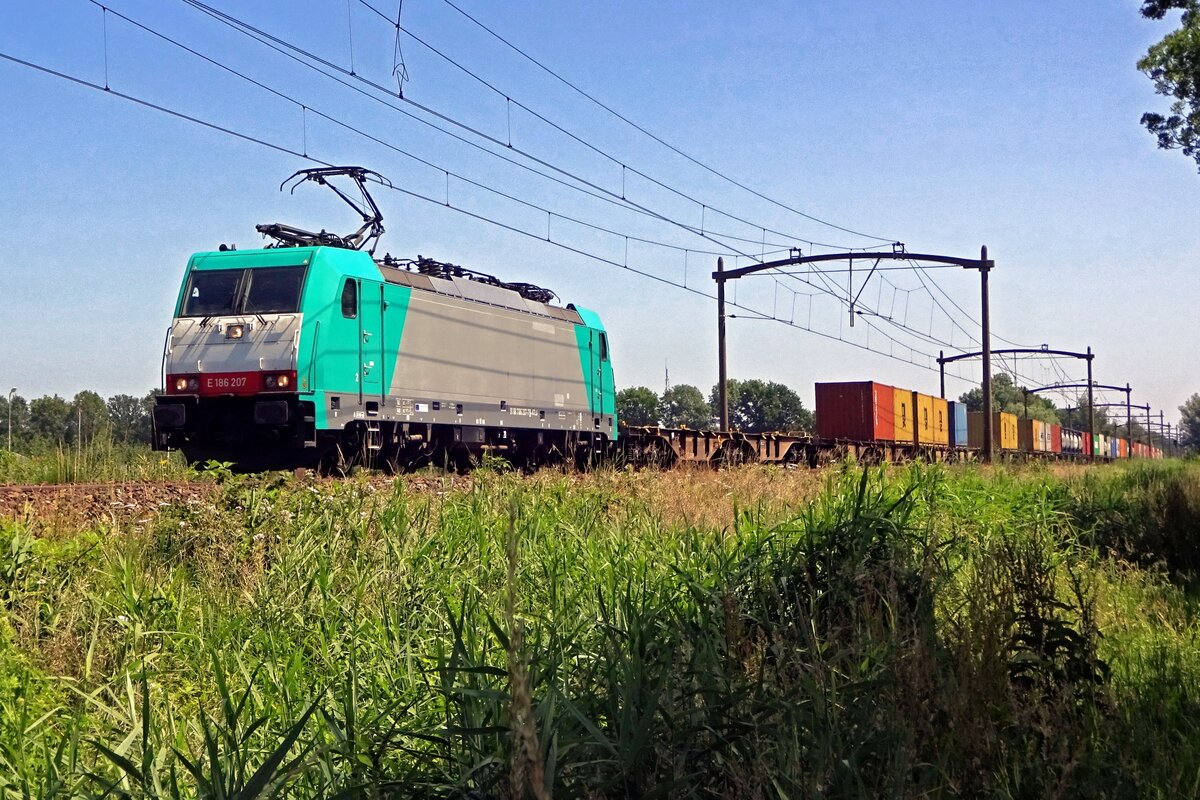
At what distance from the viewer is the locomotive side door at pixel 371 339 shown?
16078 millimetres

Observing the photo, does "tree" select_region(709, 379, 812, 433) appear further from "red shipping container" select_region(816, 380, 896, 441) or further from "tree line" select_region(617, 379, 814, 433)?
"red shipping container" select_region(816, 380, 896, 441)

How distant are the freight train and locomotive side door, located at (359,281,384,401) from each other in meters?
0.02

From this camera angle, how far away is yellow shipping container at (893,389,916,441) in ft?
115

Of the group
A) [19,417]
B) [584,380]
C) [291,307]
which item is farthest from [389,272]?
[19,417]

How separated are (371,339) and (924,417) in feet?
87.4

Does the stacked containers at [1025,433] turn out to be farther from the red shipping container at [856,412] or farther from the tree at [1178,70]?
the tree at [1178,70]

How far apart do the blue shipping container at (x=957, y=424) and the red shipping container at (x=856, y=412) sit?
29.4 ft

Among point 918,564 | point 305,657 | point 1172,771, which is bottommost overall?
point 1172,771

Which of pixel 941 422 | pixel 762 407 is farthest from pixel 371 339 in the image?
pixel 762 407

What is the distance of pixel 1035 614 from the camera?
520 centimetres

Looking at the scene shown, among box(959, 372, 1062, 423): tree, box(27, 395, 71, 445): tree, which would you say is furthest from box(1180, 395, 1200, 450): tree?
box(27, 395, 71, 445): tree

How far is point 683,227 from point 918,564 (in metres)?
18.0

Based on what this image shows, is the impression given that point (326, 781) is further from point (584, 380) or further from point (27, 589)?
point (584, 380)

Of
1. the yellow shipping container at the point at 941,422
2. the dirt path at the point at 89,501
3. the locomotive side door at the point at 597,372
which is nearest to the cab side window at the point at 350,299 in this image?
the dirt path at the point at 89,501
